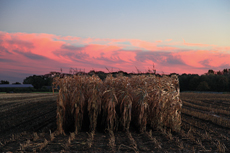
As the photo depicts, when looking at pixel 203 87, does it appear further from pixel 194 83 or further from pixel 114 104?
pixel 114 104

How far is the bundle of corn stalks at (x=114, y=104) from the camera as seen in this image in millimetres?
7906

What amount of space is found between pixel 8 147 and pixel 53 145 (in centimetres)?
141

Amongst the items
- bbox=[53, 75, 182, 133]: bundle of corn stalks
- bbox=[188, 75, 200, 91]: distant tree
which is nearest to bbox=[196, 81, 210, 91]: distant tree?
bbox=[188, 75, 200, 91]: distant tree

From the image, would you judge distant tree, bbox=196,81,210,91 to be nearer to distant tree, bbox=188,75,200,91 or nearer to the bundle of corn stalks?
distant tree, bbox=188,75,200,91

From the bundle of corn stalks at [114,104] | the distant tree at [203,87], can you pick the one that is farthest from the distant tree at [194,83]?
the bundle of corn stalks at [114,104]

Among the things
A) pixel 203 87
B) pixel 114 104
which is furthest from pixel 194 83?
pixel 114 104

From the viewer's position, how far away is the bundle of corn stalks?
7.91m

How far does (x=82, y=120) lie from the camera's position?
332 inches

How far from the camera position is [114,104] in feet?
25.6

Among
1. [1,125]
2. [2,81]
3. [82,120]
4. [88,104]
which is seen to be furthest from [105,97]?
[2,81]

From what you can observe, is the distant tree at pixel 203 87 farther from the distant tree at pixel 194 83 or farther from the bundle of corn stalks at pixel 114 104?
the bundle of corn stalks at pixel 114 104

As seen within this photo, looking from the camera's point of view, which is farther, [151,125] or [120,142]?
[151,125]

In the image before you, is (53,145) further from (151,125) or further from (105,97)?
(151,125)

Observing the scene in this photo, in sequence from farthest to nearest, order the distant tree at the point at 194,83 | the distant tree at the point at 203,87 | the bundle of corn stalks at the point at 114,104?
the distant tree at the point at 194,83 < the distant tree at the point at 203,87 < the bundle of corn stalks at the point at 114,104
